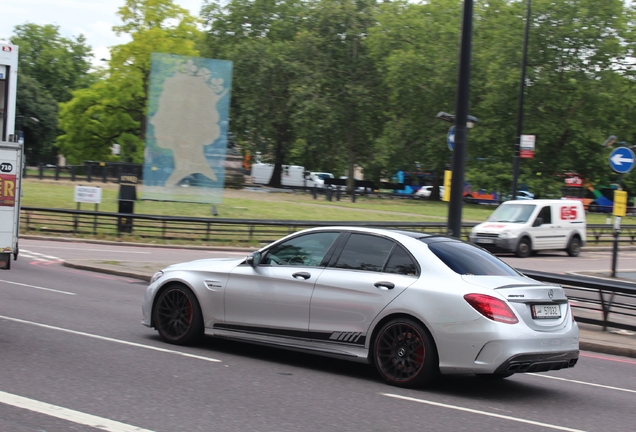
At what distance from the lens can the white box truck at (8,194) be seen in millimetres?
9266

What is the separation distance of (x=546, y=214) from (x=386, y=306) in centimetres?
2270

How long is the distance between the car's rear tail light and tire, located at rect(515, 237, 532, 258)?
850 inches

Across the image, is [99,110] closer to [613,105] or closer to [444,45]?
[444,45]

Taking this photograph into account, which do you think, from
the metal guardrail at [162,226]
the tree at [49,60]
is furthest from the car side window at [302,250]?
the tree at [49,60]

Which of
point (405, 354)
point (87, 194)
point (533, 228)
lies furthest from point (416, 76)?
point (405, 354)

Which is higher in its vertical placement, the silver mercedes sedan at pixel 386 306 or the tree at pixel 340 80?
the tree at pixel 340 80

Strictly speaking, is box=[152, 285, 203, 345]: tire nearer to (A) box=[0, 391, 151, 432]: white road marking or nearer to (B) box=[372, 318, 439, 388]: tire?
(B) box=[372, 318, 439, 388]: tire

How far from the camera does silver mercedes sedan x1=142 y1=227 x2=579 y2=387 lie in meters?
7.19

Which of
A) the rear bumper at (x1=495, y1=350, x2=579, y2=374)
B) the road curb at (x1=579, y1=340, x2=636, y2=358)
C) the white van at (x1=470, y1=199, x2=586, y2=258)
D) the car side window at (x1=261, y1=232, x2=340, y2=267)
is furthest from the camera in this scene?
the white van at (x1=470, y1=199, x2=586, y2=258)

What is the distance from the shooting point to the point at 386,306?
757 centimetres

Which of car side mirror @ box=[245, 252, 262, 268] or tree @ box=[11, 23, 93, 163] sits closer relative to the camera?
car side mirror @ box=[245, 252, 262, 268]

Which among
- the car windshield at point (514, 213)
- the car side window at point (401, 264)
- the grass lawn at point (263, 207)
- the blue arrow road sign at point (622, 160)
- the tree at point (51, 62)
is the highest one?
the tree at point (51, 62)

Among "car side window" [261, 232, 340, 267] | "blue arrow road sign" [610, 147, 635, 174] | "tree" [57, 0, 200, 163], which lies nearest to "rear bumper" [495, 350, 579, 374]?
"car side window" [261, 232, 340, 267]

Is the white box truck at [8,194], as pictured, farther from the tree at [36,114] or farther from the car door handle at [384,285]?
the tree at [36,114]
